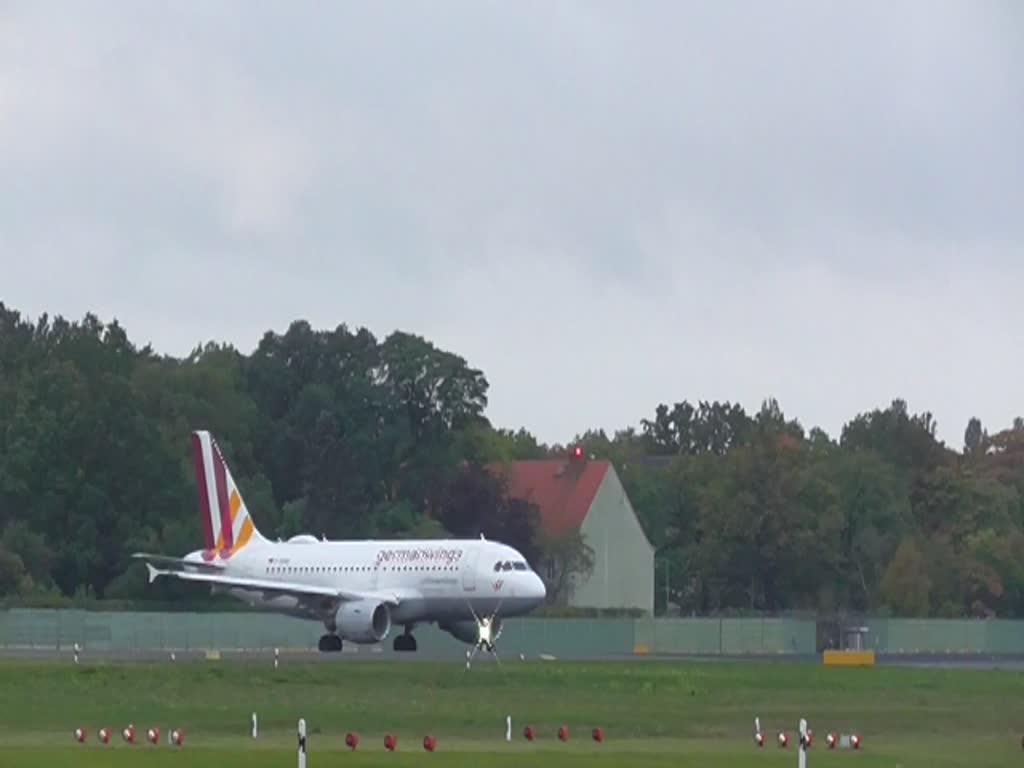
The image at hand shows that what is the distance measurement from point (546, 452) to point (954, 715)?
441 ft

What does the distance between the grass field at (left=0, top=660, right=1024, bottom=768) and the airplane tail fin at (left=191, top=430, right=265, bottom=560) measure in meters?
22.9

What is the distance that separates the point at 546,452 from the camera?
180 meters

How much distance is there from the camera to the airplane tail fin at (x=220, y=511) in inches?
3418

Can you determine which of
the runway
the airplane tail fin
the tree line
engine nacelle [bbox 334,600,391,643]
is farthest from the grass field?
the tree line

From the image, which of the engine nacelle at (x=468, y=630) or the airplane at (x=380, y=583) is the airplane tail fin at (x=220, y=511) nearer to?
the airplane at (x=380, y=583)

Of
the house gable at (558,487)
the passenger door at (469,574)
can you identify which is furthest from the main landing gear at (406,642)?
the house gable at (558,487)

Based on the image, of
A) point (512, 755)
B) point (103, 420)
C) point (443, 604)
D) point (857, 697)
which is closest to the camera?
point (512, 755)

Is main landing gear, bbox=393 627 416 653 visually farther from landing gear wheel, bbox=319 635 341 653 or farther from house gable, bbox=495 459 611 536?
house gable, bbox=495 459 611 536

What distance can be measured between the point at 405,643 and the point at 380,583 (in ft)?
8.94

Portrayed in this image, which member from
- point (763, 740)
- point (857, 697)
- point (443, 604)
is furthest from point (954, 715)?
point (443, 604)

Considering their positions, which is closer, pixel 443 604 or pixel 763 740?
pixel 763 740

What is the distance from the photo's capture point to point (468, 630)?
82.0 m

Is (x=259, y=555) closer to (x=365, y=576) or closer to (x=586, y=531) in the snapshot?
(x=365, y=576)

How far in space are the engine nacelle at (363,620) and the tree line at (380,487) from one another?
26.6 metres
